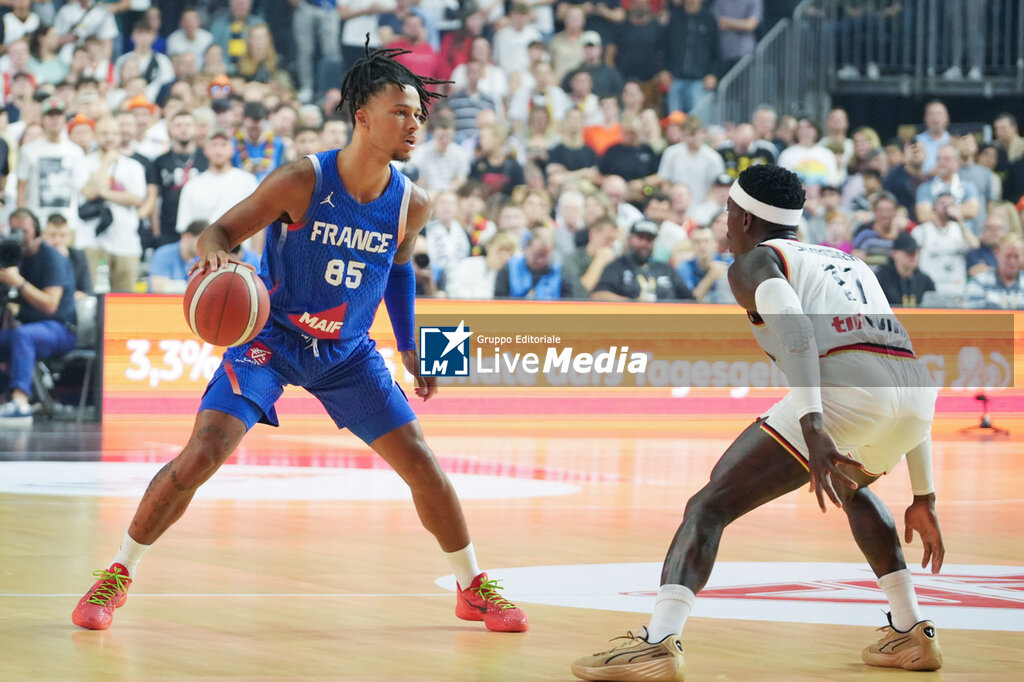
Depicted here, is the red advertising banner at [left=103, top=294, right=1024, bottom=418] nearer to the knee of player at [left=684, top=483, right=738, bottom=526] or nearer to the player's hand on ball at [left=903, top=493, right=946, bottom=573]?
the player's hand on ball at [left=903, top=493, right=946, bottom=573]

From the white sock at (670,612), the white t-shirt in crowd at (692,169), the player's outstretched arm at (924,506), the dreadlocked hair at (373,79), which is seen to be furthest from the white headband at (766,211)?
the white t-shirt in crowd at (692,169)

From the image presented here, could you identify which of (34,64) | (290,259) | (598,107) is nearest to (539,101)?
(598,107)

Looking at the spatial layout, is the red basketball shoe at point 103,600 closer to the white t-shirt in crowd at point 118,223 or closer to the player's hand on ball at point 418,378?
the player's hand on ball at point 418,378

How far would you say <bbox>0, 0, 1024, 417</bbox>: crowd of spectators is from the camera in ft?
48.4

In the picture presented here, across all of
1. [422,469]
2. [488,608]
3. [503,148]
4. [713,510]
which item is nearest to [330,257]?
[422,469]

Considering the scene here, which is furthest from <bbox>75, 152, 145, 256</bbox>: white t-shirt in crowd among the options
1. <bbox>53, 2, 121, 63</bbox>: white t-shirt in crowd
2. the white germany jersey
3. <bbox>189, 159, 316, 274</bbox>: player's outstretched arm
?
the white germany jersey

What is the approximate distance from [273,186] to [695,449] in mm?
7616

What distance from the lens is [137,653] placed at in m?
4.91

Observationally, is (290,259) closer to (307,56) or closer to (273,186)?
(273,186)

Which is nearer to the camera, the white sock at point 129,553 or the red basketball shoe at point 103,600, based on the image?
the red basketball shoe at point 103,600

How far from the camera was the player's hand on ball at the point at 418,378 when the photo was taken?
19.4ft

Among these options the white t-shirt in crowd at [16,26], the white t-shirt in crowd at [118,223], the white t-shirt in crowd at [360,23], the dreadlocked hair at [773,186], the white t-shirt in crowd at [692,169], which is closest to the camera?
the dreadlocked hair at [773,186]

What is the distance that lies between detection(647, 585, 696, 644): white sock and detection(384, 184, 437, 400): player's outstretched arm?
1.57 m

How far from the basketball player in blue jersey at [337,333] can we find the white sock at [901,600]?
1.32 metres
